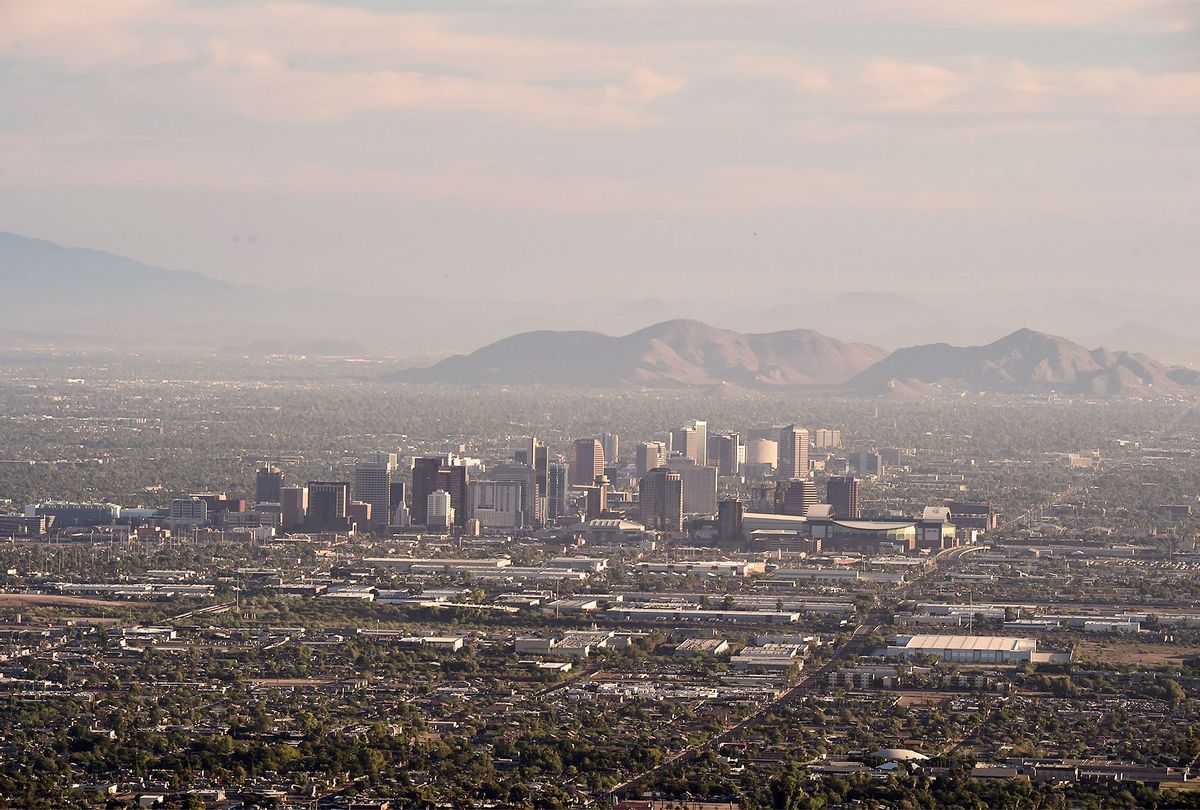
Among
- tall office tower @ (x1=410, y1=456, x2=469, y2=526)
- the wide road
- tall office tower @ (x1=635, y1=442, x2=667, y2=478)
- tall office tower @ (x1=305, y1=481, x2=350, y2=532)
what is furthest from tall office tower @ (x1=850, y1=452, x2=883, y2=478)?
the wide road

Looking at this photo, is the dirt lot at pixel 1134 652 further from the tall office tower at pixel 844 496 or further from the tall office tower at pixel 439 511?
the tall office tower at pixel 439 511

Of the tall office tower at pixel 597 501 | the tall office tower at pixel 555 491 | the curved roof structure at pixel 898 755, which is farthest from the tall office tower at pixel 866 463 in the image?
the curved roof structure at pixel 898 755

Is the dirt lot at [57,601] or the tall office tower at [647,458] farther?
the tall office tower at [647,458]

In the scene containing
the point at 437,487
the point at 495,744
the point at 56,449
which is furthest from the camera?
the point at 56,449

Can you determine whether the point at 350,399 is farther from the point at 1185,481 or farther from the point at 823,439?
the point at 1185,481

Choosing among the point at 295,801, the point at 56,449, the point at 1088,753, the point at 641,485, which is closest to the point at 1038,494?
the point at 641,485

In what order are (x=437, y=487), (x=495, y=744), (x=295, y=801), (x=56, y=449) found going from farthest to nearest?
(x=56, y=449) < (x=437, y=487) < (x=495, y=744) < (x=295, y=801)

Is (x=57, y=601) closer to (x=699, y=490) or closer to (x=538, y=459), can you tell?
(x=538, y=459)

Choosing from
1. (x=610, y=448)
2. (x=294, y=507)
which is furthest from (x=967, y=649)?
(x=610, y=448)
